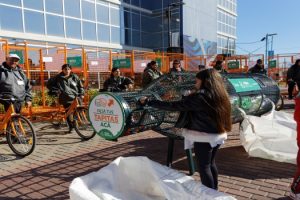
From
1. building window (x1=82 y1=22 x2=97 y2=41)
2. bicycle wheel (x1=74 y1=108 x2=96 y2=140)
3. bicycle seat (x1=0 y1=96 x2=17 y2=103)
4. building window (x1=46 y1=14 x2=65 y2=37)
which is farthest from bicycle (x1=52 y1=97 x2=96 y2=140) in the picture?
building window (x1=82 y1=22 x2=97 y2=41)

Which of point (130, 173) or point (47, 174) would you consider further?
point (47, 174)

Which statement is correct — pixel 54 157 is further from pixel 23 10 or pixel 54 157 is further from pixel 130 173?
pixel 23 10

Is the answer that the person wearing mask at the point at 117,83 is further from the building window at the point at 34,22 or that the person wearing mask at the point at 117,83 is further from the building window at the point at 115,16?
the building window at the point at 115,16

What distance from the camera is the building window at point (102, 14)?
23992 mm

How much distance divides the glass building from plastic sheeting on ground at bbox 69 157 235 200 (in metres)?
15.7

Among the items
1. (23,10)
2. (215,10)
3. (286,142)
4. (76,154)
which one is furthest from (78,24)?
(215,10)

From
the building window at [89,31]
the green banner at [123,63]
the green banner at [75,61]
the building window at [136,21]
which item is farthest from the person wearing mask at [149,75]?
the building window at [136,21]

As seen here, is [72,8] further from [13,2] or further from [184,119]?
[184,119]

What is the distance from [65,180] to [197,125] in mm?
2161

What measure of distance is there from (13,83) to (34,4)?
14421 millimetres

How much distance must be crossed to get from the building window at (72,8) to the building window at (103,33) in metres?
2.38

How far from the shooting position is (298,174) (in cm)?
336

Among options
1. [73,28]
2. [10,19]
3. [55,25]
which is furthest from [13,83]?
[73,28]

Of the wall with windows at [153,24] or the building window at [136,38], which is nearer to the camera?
the building window at [136,38]
